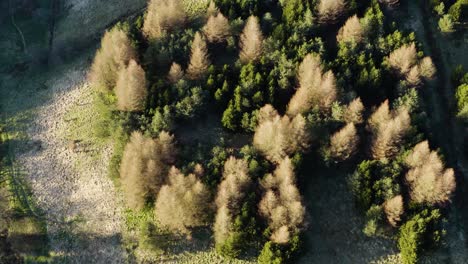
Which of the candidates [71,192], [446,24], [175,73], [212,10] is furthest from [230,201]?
[446,24]

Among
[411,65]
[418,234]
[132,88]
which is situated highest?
[132,88]

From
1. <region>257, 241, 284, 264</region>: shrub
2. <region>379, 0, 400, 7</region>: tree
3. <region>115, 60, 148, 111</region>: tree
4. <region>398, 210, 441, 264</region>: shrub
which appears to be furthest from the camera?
<region>379, 0, 400, 7</region>: tree

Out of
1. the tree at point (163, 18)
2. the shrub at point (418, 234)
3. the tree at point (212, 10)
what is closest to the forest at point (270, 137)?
the shrub at point (418, 234)

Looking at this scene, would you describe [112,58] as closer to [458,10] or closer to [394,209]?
[394,209]

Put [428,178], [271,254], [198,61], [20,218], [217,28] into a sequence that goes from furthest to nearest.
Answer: [217,28]
[198,61]
[20,218]
[428,178]
[271,254]

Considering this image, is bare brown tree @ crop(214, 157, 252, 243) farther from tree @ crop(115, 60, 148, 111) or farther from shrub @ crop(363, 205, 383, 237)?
tree @ crop(115, 60, 148, 111)

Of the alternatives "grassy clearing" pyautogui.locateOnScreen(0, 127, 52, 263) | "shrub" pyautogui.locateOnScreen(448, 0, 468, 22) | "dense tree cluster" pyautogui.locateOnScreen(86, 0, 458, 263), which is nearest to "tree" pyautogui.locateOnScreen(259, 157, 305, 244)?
"dense tree cluster" pyautogui.locateOnScreen(86, 0, 458, 263)

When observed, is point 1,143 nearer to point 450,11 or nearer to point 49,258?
point 49,258
